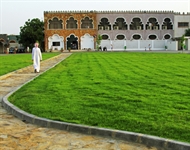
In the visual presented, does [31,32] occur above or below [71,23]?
below

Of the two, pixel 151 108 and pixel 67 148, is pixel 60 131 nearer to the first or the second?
pixel 67 148

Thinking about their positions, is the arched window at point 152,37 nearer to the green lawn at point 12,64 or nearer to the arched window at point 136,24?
the arched window at point 136,24

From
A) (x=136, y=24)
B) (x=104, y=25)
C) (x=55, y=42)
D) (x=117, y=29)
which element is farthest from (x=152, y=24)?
(x=55, y=42)

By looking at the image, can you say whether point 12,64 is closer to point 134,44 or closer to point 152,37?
point 134,44

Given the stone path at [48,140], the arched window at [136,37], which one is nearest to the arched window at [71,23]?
the arched window at [136,37]

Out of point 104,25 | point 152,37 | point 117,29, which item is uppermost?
point 104,25

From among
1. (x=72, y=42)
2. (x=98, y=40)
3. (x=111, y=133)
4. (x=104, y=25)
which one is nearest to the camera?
(x=111, y=133)

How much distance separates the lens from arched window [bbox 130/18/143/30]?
67.1 metres

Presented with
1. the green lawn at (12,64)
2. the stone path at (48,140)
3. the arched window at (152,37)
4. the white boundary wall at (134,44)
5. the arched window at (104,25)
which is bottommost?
the stone path at (48,140)

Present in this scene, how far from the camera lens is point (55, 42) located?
65875 millimetres

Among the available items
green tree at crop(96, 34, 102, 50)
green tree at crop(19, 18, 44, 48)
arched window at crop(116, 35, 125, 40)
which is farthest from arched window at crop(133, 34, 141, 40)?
green tree at crop(19, 18, 44, 48)

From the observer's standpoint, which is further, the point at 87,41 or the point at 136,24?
the point at 136,24

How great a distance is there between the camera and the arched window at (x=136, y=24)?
220 ft

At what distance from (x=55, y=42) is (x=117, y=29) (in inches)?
522
